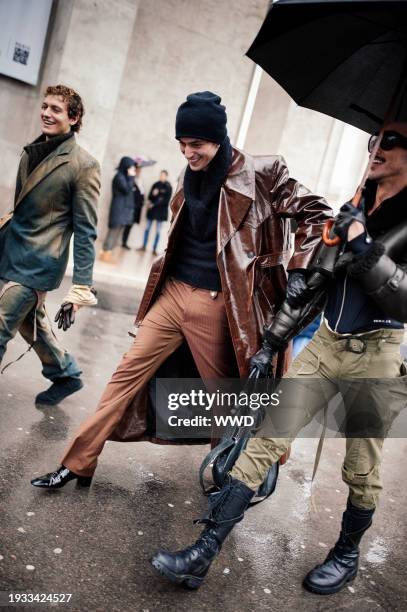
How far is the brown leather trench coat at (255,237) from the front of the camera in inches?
135

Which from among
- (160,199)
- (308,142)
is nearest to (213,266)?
(160,199)

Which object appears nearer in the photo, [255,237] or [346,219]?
[346,219]

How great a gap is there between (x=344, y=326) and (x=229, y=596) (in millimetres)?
1315

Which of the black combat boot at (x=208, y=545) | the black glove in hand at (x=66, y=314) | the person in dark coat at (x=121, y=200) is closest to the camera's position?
the black combat boot at (x=208, y=545)

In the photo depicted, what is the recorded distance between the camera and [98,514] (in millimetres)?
3373

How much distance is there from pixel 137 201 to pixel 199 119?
36.6ft

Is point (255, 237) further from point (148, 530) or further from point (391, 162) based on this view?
point (148, 530)

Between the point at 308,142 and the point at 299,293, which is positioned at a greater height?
the point at 308,142

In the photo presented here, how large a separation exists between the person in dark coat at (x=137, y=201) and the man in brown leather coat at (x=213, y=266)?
10.6 meters

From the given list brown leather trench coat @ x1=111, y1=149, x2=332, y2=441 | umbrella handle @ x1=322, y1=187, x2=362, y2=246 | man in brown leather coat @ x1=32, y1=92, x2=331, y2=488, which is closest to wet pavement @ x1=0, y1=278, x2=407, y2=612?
man in brown leather coat @ x1=32, y1=92, x2=331, y2=488

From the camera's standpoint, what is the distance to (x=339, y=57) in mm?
3020

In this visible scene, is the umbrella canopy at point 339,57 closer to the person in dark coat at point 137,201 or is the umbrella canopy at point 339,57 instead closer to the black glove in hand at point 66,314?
the black glove in hand at point 66,314

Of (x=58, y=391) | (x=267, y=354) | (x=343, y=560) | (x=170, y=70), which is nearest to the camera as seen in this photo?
(x=267, y=354)

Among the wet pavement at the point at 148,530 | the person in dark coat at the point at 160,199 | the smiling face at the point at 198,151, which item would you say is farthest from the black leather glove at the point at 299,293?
the person in dark coat at the point at 160,199
